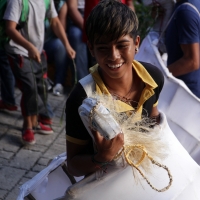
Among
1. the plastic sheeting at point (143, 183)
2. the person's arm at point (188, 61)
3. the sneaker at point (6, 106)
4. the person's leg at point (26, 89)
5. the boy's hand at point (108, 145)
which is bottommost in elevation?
the sneaker at point (6, 106)

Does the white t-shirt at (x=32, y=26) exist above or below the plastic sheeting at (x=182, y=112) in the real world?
below

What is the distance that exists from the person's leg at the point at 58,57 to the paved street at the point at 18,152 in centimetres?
86

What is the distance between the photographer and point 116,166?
1.91m

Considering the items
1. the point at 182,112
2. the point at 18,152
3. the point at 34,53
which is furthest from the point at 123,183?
the point at 18,152

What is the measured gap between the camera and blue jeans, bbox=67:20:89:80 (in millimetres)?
5957

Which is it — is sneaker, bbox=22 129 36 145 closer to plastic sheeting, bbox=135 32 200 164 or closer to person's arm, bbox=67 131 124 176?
plastic sheeting, bbox=135 32 200 164

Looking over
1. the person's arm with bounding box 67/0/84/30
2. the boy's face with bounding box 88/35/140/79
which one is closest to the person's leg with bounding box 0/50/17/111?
the person's arm with bounding box 67/0/84/30

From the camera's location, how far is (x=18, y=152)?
4426 millimetres

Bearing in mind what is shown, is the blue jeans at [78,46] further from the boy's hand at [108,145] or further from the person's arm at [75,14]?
the boy's hand at [108,145]

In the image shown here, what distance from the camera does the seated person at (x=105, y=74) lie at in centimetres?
204

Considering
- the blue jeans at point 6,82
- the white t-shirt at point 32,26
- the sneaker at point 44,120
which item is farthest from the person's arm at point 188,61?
the blue jeans at point 6,82

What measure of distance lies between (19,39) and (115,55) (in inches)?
86.9

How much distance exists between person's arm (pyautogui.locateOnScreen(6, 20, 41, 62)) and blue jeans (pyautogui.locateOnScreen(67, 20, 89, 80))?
185 centimetres

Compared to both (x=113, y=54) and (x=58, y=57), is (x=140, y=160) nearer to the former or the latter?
(x=113, y=54)
